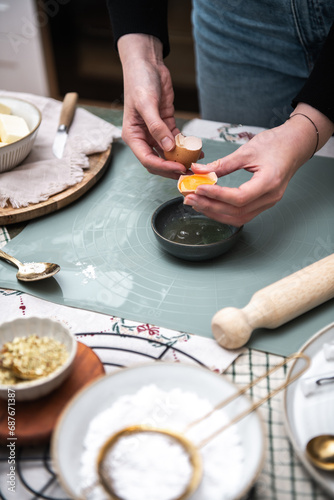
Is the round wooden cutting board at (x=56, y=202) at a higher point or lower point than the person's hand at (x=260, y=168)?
lower

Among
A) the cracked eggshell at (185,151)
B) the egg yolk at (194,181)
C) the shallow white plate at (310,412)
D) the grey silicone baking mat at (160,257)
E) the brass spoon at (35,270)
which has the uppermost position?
the cracked eggshell at (185,151)

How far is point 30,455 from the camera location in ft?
1.89

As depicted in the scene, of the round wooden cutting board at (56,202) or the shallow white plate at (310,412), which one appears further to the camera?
the round wooden cutting board at (56,202)

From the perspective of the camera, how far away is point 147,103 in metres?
0.96

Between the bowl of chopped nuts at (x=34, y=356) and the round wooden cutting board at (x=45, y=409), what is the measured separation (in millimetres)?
19

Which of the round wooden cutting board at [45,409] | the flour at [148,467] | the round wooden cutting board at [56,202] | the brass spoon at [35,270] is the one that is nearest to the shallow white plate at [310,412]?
the flour at [148,467]

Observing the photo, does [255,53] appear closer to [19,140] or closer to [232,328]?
[19,140]

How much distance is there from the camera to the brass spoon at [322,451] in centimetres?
52

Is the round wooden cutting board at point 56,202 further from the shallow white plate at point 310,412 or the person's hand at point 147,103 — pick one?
the shallow white plate at point 310,412

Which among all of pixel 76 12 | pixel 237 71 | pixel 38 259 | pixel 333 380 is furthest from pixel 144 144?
pixel 76 12

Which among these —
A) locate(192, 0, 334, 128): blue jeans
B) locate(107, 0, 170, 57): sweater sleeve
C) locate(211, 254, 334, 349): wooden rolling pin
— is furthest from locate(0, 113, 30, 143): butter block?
locate(211, 254, 334, 349): wooden rolling pin

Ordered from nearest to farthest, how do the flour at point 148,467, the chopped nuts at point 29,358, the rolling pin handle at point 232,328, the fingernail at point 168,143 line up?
the flour at point 148,467 < the chopped nuts at point 29,358 < the rolling pin handle at point 232,328 < the fingernail at point 168,143

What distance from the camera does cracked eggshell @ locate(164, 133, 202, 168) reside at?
36.9 inches

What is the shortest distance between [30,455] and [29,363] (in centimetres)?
11
